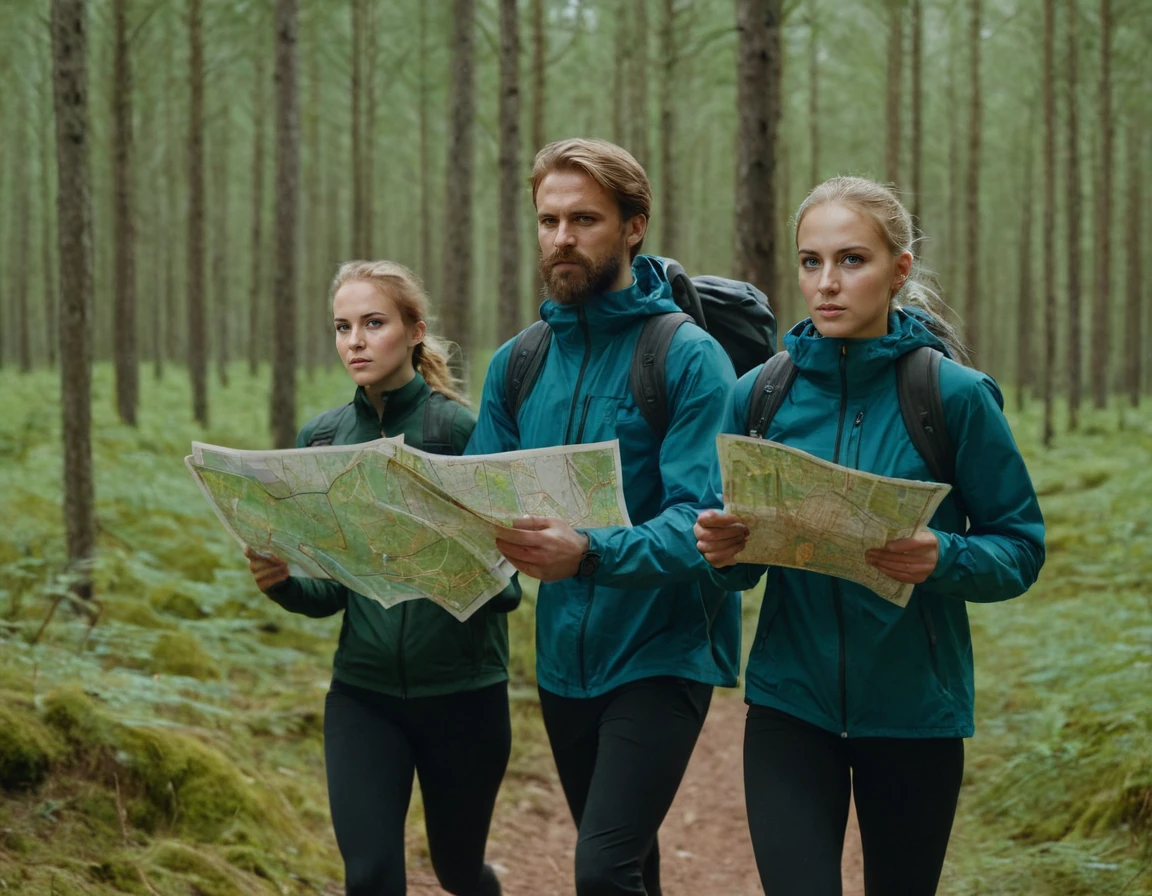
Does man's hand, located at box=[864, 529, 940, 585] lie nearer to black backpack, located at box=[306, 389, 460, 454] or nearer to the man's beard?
the man's beard

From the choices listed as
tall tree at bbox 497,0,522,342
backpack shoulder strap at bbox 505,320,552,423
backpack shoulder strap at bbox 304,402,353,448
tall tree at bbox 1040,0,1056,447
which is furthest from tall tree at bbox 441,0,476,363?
tall tree at bbox 1040,0,1056,447

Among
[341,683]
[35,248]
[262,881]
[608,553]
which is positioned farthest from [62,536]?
[35,248]

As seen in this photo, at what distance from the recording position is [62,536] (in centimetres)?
785

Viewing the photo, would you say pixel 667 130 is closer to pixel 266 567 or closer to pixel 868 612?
pixel 266 567

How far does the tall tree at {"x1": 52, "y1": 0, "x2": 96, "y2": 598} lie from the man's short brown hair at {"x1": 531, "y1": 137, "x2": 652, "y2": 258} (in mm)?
4215

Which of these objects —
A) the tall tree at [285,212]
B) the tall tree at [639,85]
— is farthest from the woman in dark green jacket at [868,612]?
the tall tree at [639,85]

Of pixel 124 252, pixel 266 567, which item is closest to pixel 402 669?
pixel 266 567

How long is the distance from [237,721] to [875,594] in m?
4.05

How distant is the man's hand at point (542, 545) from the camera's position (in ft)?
8.47

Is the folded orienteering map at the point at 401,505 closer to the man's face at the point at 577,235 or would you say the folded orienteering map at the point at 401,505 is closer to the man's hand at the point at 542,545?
the man's hand at the point at 542,545

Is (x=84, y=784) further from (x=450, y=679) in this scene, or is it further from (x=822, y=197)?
(x=822, y=197)

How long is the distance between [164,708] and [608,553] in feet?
11.5

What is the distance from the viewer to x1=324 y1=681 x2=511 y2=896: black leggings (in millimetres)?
3027

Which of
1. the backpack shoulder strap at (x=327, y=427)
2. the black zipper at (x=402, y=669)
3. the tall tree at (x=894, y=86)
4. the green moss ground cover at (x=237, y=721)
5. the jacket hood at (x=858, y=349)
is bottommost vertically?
the green moss ground cover at (x=237, y=721)
